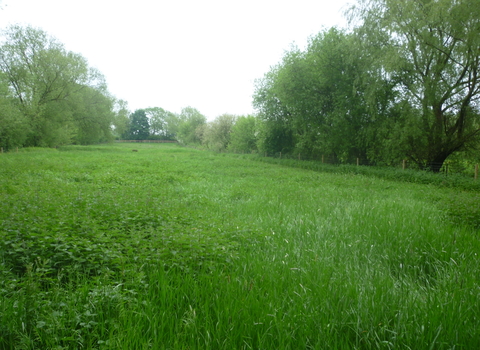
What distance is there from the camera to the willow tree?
15695 mm

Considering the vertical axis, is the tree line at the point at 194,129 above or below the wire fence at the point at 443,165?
above

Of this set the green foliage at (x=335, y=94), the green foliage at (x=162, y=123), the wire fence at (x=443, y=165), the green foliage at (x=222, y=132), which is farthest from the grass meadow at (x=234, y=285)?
the green foliage at (x=162, y=123)

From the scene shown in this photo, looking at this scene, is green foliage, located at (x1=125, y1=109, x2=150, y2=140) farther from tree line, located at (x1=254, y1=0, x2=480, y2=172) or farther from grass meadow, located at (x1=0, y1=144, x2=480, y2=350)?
grass meadow, located at (x1=0, y1=144, x2=480, y2=350)

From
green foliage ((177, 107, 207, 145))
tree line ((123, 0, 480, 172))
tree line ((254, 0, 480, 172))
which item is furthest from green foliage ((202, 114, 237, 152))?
tree line ((254, 0, 480, 172))

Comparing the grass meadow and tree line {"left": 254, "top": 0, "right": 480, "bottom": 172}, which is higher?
tree line {"left": 254, "top": 0, "right": 480, "bottom": 172}

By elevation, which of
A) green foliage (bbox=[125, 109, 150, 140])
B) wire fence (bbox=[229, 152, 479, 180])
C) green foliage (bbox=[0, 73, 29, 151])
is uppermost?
green foliage (bbox=[125, 109, 150, 140])

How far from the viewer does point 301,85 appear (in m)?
26.3

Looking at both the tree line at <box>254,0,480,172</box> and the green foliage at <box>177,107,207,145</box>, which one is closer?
the tree line at <box>254,0,480,172</box>

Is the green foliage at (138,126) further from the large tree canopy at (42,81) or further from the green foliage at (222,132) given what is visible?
the large tree canopy at (42,81)

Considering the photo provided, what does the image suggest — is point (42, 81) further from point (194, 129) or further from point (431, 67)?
point (194, 129)

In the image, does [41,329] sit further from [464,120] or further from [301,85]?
[301,85]

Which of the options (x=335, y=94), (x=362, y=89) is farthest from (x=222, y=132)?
(x=362, y=89)

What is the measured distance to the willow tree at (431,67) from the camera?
15.7 metres

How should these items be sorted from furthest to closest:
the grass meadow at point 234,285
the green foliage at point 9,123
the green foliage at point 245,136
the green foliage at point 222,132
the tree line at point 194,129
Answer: the green foliage at point 222,132, the tree line at point 194,129, the green foliage at point 245,136, the green foliage at point 9,123, the grass meadow at point 234,285
